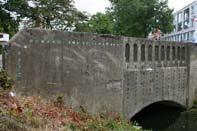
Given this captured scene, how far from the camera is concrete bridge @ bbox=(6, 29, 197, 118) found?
12.9 metres

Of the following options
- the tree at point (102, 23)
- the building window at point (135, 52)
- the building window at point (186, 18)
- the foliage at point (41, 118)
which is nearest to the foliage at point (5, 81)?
the foliage at point (41, 118)

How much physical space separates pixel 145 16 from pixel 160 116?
17.2 metres

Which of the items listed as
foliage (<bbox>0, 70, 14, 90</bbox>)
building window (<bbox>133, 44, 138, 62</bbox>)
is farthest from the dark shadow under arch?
foliage (<bbox>0, 70, 14, 90</bbox>)

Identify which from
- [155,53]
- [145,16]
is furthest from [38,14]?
[145,16]

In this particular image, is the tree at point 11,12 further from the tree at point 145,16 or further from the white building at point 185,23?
the white building at point 185,23

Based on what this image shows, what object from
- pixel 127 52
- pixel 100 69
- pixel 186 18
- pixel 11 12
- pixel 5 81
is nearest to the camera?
pixel 5 81

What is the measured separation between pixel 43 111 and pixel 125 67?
7922mm

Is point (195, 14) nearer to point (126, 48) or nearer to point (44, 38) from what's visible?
point (126, 48)

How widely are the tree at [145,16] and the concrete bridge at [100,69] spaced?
15.6m

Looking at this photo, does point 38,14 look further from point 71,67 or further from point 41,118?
point 41,118

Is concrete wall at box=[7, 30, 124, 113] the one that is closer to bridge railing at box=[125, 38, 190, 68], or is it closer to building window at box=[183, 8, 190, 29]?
bridge railing at box=[125, 38, 190, 68]

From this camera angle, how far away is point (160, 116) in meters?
23.2

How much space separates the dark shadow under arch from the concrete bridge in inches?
18.6

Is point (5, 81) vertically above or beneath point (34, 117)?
above
